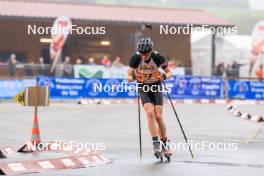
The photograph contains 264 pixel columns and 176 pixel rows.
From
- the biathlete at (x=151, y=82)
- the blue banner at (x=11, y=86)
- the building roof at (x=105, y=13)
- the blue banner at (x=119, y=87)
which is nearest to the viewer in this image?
the biathlete at (x=151, y=82)

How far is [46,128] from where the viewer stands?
67.4ft

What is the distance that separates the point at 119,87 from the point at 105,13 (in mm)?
11859

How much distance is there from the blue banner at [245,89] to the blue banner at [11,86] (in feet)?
31.9

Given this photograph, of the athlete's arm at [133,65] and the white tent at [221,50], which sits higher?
the white tent at [221,50]

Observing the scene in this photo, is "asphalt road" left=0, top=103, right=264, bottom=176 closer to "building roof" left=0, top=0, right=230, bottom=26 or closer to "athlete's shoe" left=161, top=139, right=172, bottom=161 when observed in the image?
"athlete's shoe" left=161, top=139, right=172, bottom=161

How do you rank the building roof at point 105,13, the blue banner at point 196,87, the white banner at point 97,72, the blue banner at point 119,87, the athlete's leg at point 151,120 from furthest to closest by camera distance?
the building roof at point 105,13, the blue banner at point 196,87, the white banner at point 97,72, the blue banner at point 119,87, the athlete's leg at point 151,120

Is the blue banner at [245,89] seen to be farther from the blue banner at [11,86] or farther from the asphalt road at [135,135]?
the blue banner at [11,86]

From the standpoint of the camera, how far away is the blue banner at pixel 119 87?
115 feet

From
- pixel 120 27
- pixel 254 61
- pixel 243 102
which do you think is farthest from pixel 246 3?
pixel 243 102

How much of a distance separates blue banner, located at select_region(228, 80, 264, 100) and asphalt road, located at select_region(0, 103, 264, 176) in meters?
7.15

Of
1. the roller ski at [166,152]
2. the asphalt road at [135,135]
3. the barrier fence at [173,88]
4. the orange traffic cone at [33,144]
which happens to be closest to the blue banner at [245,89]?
the barrier fence at [173,88]

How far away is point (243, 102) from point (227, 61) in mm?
14052

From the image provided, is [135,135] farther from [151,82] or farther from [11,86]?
[11,86]

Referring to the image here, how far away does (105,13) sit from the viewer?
46000mm
